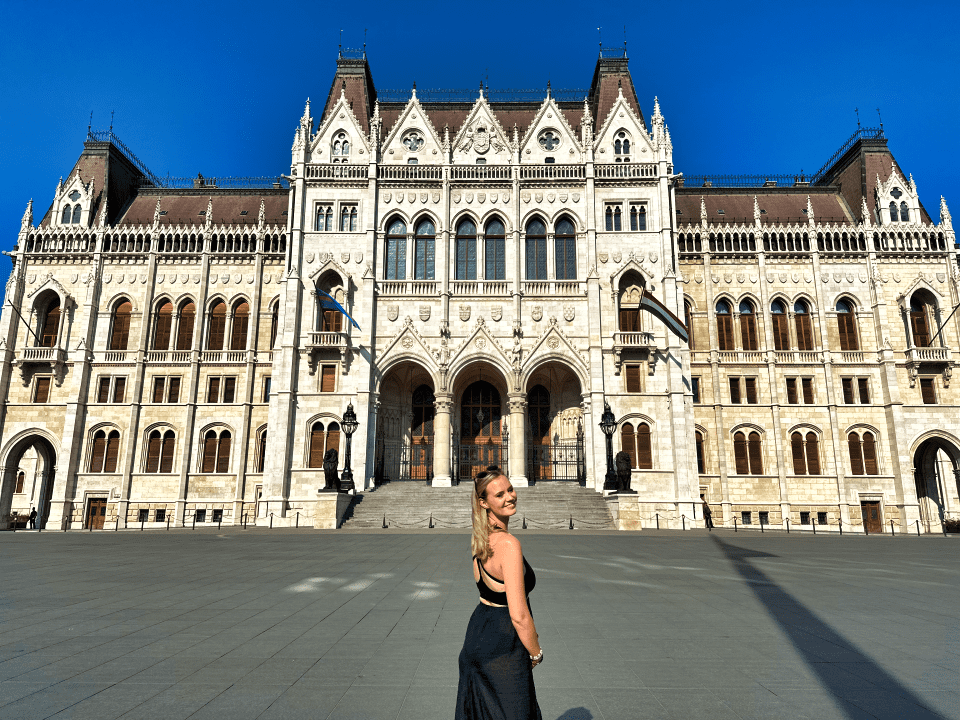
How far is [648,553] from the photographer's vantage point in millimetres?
Answer: 16719

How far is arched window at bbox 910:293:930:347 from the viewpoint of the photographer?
127ft

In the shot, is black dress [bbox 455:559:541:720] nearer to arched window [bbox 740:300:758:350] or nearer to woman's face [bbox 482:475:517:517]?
woman's face [bbox 482:475:517:517]

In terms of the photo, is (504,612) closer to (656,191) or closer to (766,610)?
(766,610)

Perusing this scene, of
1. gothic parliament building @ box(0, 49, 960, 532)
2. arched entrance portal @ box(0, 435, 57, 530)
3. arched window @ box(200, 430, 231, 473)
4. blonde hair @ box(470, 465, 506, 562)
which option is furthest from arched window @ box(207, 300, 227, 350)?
blonde hair @ box(470, 465, 506, 562)

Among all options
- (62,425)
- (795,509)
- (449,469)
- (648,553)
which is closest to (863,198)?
(795,509)

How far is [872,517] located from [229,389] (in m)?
38.6

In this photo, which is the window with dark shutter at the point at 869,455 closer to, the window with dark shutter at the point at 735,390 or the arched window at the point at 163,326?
the window with dark shutter at the point at 735,390

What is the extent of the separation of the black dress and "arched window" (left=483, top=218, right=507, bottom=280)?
33401mm

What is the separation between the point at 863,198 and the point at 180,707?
156 feet

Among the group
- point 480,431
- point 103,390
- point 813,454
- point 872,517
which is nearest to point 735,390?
point 813,454

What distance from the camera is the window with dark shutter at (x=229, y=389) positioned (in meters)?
38.6

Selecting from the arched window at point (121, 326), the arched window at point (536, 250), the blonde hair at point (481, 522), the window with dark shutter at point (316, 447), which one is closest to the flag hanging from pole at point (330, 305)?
the window with dark shutter at point (316, 447)

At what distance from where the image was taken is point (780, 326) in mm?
39406

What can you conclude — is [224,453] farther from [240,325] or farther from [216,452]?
[240,325]
